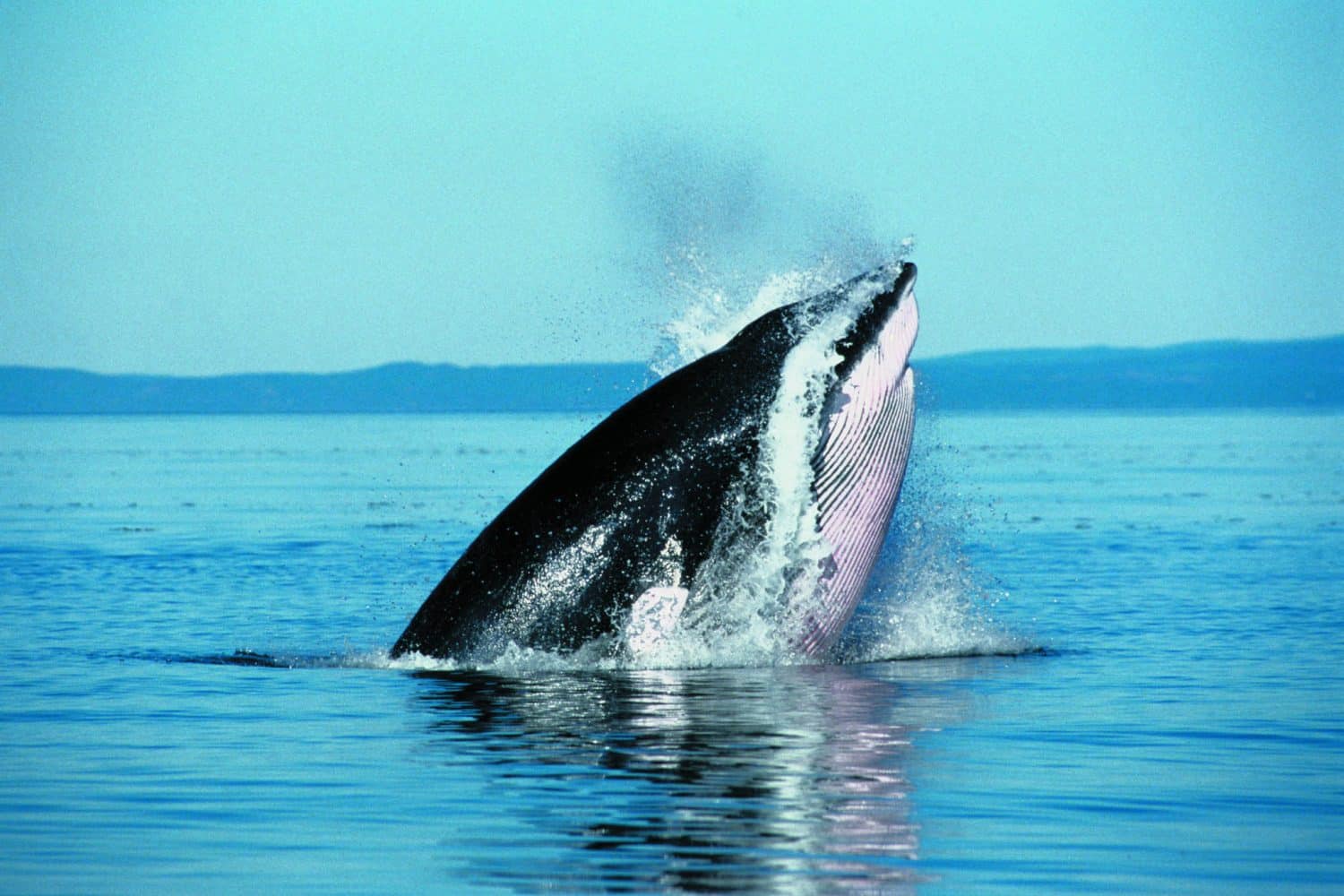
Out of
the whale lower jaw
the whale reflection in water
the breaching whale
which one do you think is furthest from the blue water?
the whale lower jaw

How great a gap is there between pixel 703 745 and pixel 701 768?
0.63 m

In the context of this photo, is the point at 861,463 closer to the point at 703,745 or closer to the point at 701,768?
the point at 703,745

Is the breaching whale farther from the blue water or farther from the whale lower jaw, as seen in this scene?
the blue water

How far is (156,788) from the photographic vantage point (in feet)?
31.8

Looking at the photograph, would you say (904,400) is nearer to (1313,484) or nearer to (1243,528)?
(1243,528)

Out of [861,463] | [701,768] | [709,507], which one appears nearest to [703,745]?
[701,768]

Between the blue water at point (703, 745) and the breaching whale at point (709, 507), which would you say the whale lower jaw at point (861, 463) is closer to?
the breaching whale at point (709, 507)

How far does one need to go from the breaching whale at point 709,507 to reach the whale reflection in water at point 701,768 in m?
0.45

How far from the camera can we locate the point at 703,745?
34.8 feet

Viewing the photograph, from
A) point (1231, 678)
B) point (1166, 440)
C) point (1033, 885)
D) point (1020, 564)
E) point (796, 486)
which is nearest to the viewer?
point (1033, 885)

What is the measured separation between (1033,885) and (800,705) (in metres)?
Result: 4.47

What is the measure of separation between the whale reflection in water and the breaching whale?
17.9 inches

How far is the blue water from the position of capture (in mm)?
7988

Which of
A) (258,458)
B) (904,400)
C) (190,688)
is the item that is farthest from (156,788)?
(258,458)
